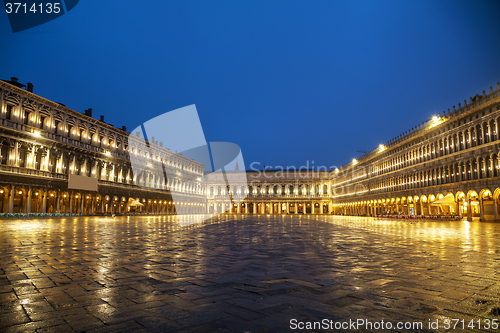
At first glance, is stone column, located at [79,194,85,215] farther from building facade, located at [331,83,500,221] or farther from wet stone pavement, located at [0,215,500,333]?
building facade, located at [331,83,500,221]

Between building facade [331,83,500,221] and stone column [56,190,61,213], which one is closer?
building facade [331,83,500,221]

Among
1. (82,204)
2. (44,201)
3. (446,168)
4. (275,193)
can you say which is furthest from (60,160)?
(275,193)

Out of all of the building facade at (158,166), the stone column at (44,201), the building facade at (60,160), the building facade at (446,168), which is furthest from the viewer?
the stone column at (44,201)

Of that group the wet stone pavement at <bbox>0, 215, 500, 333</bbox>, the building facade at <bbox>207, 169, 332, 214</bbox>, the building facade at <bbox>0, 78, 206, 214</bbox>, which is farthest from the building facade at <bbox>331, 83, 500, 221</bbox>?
the building facade at <bbox>0, 78, 206, 214</bbox>

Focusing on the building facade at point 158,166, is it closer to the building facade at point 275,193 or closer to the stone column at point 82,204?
the stone column at point 82,204

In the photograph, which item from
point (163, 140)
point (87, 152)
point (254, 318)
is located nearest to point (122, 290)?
point (254, 318)

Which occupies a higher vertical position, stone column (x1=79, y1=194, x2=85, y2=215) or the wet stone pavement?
stone column (x1=79, y1=194, x2=85, y2=215)

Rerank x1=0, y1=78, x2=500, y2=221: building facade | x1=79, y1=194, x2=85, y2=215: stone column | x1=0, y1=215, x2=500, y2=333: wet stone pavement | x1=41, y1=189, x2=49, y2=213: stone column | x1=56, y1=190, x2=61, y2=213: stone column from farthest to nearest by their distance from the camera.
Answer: x1=79, y1=194, x2=85, y2=215: stone column → x1=56, y1=190, x2=61, y2=213: stone column → x1=41, y1=189, x2=49, y2=213: stone column → x1=0, y1=78, x2=500, y2=221: building facade → x1=0, y1=215, x2=500, y2=333: wet stone pavement

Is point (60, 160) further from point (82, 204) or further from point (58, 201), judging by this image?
point (82, 204)

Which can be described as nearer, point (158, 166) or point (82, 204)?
point (82, 204)

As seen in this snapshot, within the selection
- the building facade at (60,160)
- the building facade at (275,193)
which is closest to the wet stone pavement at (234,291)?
the building facade at (60,160)

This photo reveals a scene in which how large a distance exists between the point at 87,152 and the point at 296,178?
6078 cm

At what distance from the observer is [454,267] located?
5848 mm

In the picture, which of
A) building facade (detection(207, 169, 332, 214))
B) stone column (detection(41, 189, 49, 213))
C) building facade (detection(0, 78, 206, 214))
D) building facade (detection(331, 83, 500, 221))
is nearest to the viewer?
building facade (detection(331, 83, 500, 221))
